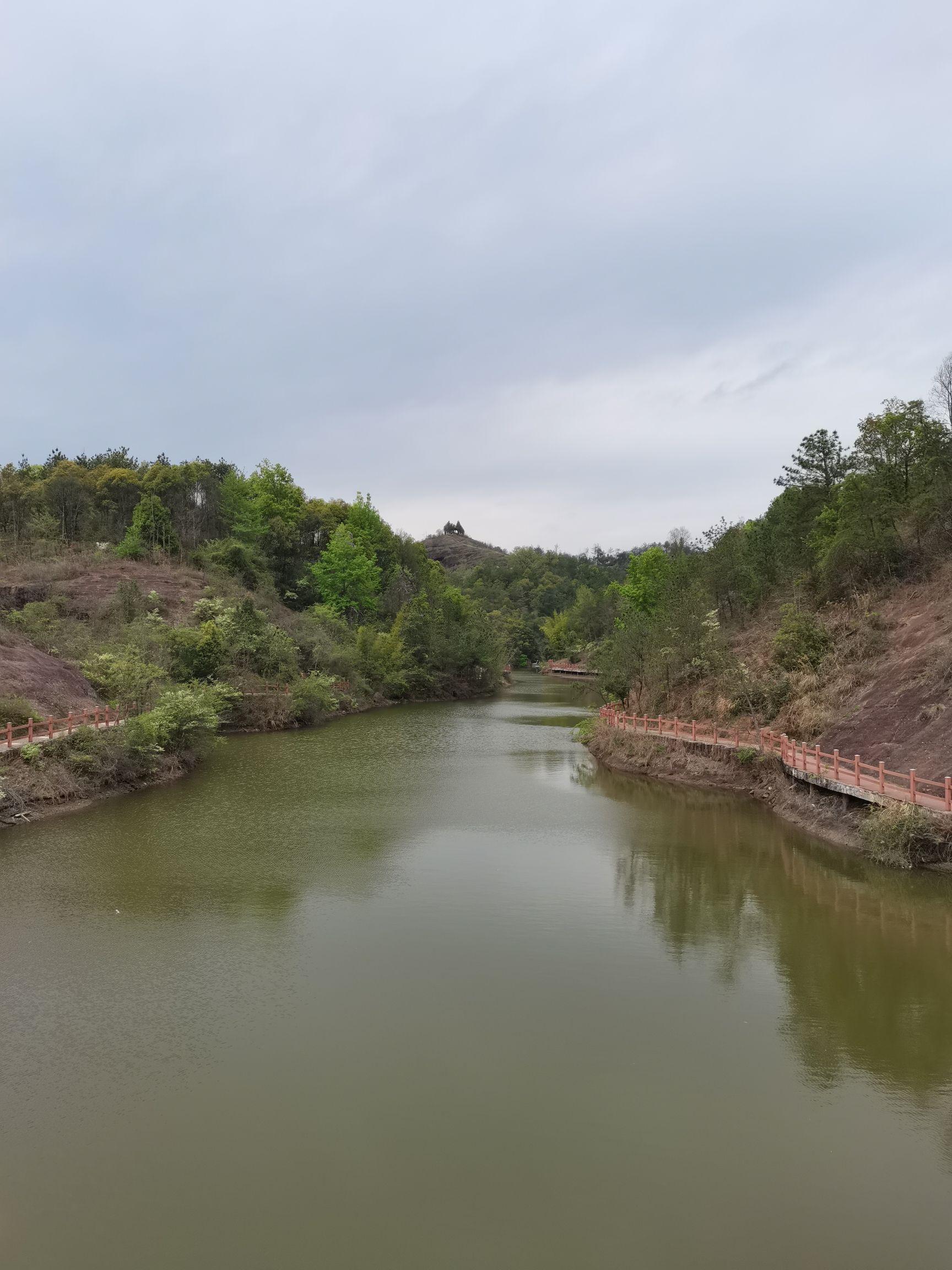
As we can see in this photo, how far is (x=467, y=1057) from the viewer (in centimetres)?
903

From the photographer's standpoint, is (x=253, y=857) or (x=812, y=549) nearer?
(x=253, y=857)

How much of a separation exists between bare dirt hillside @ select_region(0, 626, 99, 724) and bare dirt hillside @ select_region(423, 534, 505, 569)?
114m

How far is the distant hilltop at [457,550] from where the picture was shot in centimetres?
15312

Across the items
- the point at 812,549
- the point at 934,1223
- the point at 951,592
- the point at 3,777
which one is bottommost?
the point at 934,1223

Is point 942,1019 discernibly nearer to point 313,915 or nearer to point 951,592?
point 313,915

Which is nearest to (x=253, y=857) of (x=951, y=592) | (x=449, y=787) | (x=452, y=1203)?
(x=449, y=787)

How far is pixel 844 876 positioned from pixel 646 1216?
11.3 m

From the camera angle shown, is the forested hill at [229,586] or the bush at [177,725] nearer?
the bush at [177,725]

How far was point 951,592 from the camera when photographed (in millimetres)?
25188

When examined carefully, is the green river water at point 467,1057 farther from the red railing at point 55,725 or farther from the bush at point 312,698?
the bush at point 312,698

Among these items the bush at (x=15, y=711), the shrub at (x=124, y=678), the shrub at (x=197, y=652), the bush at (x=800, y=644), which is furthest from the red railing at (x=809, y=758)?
the shrub at (x=197, y=652)

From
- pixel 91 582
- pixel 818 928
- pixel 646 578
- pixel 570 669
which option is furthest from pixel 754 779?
pixel 570 669

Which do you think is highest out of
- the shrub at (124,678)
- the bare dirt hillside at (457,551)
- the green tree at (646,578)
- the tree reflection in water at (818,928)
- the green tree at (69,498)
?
the bare dirt hillside at (457,551)

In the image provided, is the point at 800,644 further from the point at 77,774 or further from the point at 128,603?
the point at 128,603
